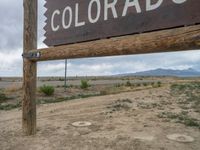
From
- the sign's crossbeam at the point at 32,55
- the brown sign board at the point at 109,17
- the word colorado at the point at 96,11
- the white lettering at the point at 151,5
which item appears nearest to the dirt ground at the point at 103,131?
the sign's crossbeam at the point at 32,55

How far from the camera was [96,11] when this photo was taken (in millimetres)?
4191

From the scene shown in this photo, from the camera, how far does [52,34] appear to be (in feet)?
16.5

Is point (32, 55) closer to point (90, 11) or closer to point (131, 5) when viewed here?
point (90, 11)

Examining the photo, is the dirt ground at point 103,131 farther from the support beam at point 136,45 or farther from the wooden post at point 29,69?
the support beam at point 136,45

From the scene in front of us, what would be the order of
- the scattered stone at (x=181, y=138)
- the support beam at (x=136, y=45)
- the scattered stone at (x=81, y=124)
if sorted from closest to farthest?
the support beam at (x=136, y=45) → the scattered stone at (x=181, y=138) → the scattered stone at (x=81, y=124)

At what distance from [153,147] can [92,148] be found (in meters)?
0.89

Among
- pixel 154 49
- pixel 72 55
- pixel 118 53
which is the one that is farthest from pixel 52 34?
pixel 154 49

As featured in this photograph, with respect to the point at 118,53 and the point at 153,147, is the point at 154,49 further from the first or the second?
the point at 153,147

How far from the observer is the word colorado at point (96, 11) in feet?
11.6

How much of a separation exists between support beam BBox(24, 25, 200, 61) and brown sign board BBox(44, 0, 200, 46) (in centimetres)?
8

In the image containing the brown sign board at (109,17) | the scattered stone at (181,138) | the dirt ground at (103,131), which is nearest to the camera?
the brown sign board at (109,17)

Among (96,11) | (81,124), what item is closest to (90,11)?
(96,11)

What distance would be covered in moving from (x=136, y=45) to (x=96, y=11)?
87 cm

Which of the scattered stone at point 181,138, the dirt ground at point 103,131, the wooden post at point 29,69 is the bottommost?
the scattered stone at point 181,138
